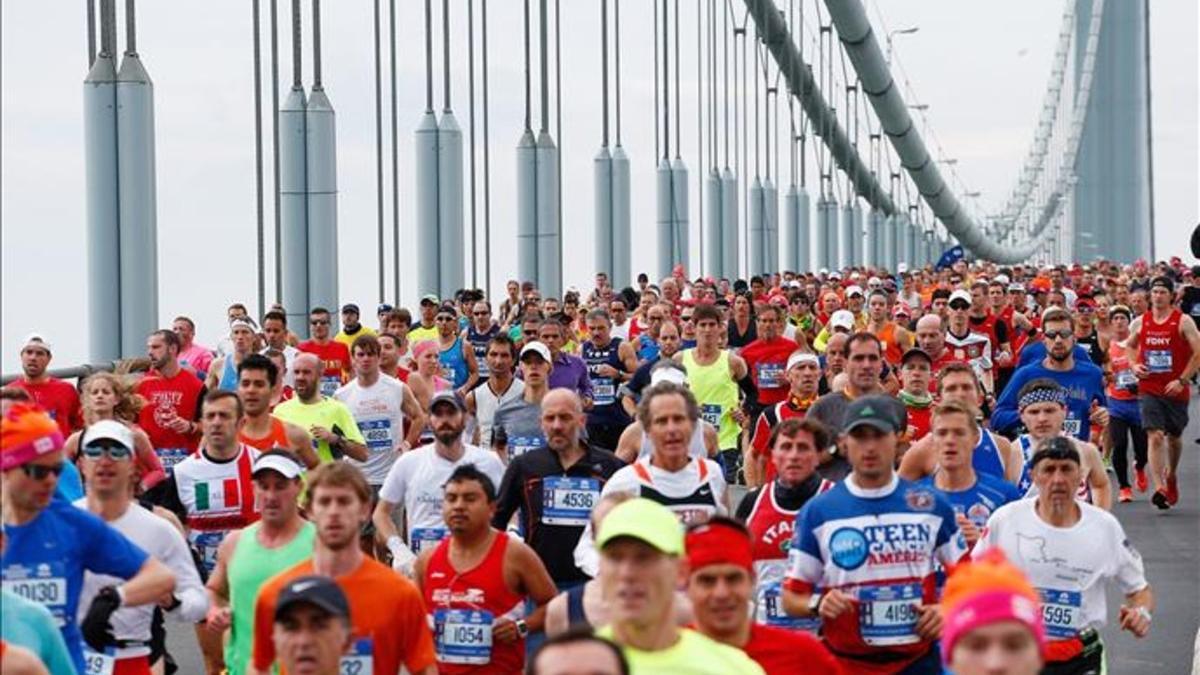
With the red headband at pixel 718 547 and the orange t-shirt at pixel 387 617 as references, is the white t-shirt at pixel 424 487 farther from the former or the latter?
the red headband at pixel 718 547

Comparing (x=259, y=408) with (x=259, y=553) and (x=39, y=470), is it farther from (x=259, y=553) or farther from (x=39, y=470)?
(x=39, y=470)

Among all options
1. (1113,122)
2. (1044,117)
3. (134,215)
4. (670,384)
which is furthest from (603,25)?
(1044,117)

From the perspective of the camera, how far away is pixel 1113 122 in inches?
4680

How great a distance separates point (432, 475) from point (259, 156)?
14853mm

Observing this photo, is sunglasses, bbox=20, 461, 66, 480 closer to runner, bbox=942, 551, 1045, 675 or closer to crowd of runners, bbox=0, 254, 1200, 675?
crowd of runners, bbox=0, 254, 1200, 675

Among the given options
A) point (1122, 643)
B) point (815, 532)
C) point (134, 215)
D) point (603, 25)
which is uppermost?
point (603, 25)

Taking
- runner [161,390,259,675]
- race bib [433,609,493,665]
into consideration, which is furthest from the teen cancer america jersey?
runner [161,390,259,675]

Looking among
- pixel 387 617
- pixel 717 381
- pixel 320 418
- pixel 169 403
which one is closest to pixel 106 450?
pixel 387 617

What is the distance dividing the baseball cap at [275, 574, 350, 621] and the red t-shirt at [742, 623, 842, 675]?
970mm

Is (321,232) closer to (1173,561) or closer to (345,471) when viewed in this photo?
(1173,561)

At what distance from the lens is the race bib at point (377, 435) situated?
14.8 metres

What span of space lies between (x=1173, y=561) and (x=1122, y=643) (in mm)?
3597

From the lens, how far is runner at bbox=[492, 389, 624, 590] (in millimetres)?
10070

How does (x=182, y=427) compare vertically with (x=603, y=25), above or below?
below
